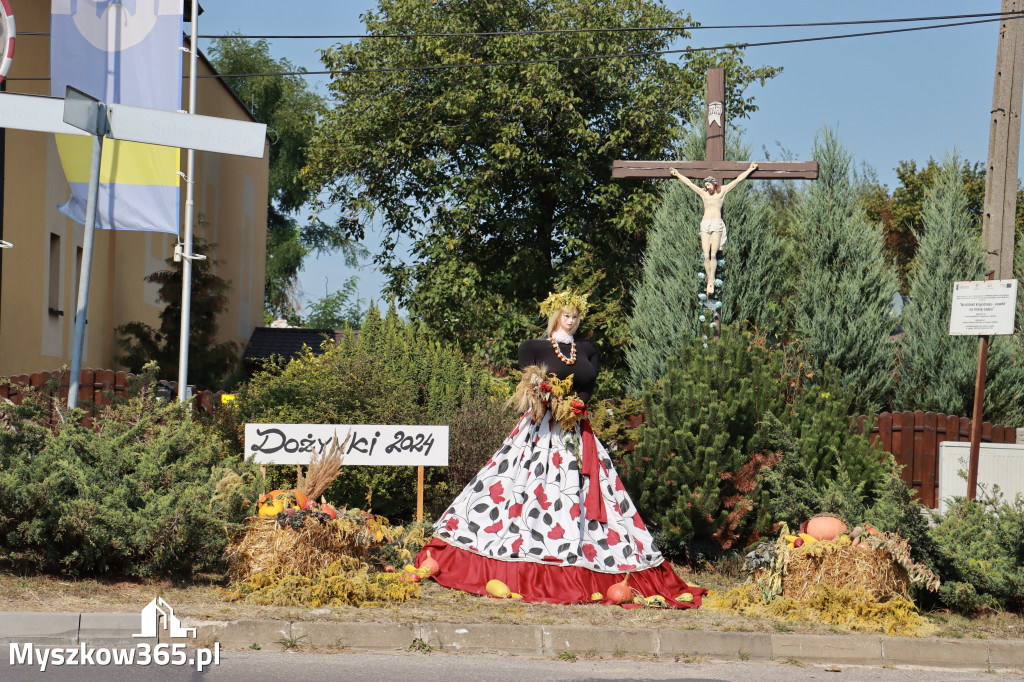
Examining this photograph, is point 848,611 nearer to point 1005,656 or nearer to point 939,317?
point 1005,656

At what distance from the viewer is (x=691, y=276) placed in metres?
13.4

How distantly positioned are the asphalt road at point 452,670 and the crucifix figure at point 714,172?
17.9 ft

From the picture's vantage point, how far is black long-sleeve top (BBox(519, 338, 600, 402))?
7586mm

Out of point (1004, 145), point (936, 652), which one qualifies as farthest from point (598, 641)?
point (1004, 145)

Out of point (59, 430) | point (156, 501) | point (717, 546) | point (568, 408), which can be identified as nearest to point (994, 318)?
point (717, 546)

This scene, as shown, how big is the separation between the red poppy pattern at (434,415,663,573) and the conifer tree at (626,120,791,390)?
5.92m

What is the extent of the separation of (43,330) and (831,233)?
11.8 meters

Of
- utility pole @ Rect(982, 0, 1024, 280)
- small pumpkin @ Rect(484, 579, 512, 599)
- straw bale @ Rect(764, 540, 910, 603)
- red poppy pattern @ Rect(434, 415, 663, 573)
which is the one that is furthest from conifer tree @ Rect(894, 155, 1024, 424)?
small pumpkin @ Rect(484, 579, 512, 599)

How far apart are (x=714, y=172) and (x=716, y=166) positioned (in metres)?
0.07

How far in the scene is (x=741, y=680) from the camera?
543cm

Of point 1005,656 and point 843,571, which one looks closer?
point 1005,656

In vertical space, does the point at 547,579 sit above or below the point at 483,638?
above

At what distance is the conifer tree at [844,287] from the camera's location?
1354cm

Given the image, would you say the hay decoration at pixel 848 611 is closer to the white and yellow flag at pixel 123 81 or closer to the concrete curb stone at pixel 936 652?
the concrete curb stone at pixel 936 652
